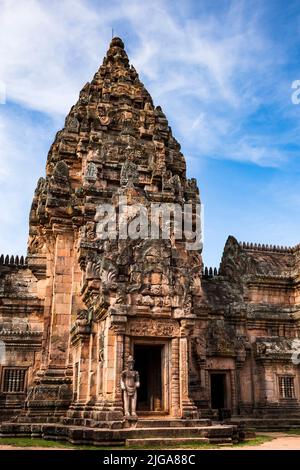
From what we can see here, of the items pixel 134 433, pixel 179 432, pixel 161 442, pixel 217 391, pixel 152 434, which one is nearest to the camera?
pixel 161 442

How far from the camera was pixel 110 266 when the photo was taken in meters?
14.3

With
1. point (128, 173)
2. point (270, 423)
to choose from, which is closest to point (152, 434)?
A: point (270, 423)

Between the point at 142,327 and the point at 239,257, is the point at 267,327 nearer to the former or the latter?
the point at 239,257

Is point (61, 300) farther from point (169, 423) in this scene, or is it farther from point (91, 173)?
point (169, 423)

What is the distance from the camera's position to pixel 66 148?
23.0 m

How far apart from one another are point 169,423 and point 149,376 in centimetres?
321

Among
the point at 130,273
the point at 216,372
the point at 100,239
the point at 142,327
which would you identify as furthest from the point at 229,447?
the point at 216,372

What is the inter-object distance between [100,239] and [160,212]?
2795mm

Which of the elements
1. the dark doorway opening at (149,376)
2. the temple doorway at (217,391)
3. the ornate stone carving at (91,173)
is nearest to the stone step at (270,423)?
the temple doorway at (217,391)

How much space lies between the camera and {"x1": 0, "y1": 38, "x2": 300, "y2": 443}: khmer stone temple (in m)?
14.0

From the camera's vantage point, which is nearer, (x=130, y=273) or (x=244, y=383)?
(x=130, y=273)

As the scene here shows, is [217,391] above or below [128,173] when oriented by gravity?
below

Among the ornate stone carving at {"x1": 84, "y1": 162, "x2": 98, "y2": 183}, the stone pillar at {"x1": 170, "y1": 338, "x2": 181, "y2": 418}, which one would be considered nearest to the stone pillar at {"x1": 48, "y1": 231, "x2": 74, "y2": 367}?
the ornate stone carving at {"x1": 84, "y1": 162, "x2": 98, "y2": 183}

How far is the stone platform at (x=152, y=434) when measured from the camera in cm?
1197
